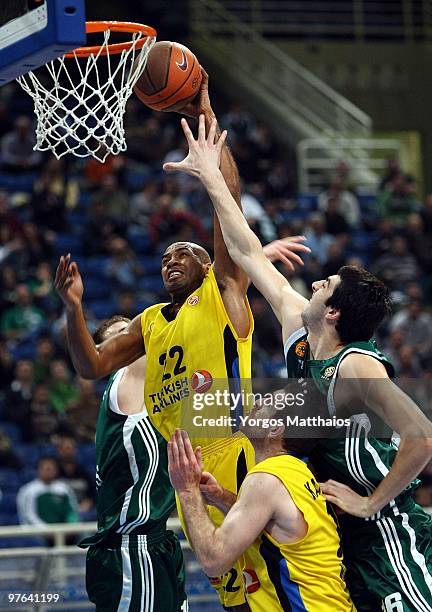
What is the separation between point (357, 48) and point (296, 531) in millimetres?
14776

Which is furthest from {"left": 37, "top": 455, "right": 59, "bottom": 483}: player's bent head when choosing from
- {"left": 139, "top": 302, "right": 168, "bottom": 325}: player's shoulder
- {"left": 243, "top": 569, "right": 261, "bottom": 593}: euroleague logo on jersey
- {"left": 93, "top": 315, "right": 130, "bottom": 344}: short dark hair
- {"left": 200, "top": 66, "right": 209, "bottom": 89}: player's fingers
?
{"left": 243, "top": 569, "right": 261, "bottom": 593}: euroleague logo on jersey

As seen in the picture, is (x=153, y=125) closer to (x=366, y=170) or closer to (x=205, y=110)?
(x=366, y=170)

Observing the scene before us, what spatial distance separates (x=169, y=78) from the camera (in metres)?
5.07

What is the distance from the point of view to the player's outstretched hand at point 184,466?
400 cm

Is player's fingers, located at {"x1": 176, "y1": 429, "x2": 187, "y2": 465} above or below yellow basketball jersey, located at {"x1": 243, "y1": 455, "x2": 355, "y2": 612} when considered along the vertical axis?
above

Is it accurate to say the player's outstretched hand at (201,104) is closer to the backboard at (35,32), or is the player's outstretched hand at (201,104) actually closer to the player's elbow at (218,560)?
the backboard at (35,32)

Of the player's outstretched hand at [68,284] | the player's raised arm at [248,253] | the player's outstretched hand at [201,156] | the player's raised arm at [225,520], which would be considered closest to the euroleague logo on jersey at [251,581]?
the player's raised arm at [225,520]

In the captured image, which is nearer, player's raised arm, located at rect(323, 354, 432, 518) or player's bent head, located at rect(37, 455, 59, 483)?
player's raised arm, located at rect(323, 354, 432, 518)

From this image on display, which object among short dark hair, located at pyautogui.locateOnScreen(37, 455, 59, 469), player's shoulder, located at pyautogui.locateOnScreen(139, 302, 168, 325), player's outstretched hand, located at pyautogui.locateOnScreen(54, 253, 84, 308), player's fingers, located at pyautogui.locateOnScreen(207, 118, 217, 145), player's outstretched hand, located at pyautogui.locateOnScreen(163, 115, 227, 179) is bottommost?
short dark hair, located at pyautogui.locateOnScreen(37, 455, 59, 469)

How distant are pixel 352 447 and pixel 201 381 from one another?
90cm

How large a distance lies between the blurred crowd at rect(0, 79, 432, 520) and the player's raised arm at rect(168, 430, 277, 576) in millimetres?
5419

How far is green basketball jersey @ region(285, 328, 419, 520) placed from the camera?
4.18m

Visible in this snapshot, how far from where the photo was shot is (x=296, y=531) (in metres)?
3.96

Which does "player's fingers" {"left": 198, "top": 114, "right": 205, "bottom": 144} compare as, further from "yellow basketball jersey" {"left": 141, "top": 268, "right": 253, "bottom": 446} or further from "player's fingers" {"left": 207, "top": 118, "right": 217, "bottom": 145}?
"yellow basketball jersey" {"left": 141, "top": 268, "right": 253, "bottom": 446}
